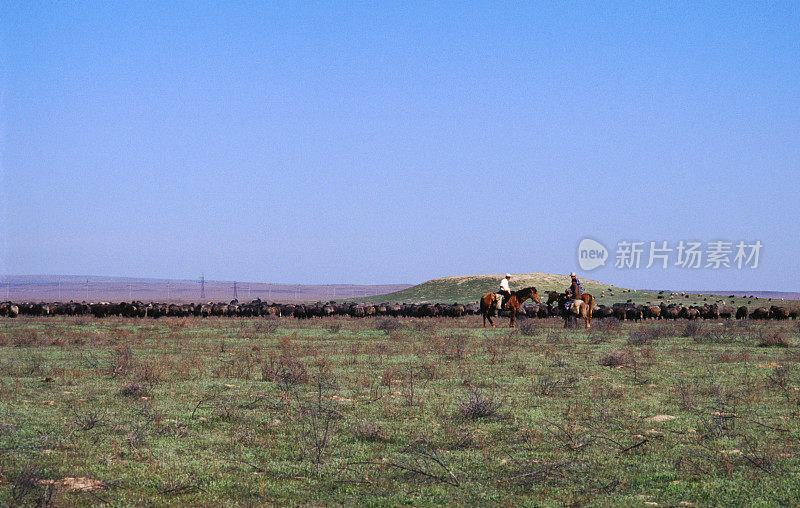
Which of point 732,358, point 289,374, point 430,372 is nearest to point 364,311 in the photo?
point 732,358

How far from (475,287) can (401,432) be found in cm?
9459

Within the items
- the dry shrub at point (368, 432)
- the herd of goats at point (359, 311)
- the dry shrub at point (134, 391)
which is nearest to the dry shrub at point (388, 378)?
the dry shrub at point (368, 432)

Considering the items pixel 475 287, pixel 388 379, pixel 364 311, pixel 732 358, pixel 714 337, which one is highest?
pixel 475 287

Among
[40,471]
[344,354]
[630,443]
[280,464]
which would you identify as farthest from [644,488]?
[344,354]

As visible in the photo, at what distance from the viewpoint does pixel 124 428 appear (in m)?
11.0

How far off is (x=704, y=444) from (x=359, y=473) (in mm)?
5384

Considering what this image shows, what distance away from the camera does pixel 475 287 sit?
105000 mm

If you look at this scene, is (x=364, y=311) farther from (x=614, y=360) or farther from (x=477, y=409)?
(x=477, y=409)

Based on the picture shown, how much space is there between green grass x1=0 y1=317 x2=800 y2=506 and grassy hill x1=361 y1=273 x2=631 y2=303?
78.5 m

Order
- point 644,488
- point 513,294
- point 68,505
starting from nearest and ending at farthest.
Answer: point 68,505 < point 644,488 < point 513,294

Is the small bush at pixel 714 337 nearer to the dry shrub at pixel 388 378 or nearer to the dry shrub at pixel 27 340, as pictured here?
the dry shrub at pixel 388 378

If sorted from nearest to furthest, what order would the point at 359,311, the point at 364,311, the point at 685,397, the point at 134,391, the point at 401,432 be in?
the point at 401,432
the point at 685,397
the point at 134,391
the point at 359,311
the point at 364,311

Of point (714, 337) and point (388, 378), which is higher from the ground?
point (388, 378)

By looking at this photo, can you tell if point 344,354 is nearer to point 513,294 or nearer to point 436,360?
point 436,360
